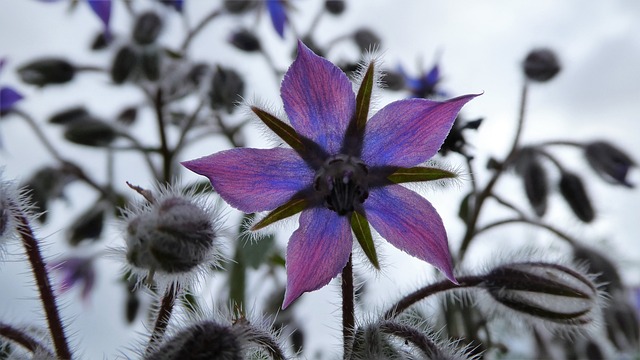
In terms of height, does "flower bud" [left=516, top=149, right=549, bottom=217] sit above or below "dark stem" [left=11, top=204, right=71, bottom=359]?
above

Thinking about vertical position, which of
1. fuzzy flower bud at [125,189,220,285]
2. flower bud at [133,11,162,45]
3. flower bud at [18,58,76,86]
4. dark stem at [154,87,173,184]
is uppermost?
flower bud at [18,58,76,86]

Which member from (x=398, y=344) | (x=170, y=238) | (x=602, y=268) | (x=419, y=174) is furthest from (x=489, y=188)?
(x=170, y=238)

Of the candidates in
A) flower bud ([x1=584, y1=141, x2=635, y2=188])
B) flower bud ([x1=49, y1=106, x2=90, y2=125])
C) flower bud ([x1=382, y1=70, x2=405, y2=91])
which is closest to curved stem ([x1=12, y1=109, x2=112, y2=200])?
flower bud ([x1=49, y1=106, x2=90, y2=125])

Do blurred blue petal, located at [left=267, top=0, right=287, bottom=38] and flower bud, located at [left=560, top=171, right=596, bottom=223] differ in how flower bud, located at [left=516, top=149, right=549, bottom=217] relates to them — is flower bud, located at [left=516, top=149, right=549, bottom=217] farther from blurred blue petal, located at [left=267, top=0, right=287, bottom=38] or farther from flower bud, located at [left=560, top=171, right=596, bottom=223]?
blurred blue petal, located at [left=267, top=0, right=287, bottom=38]

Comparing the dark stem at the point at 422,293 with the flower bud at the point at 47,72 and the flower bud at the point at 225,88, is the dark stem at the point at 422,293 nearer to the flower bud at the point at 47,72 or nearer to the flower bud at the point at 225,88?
the flower bud at the point at 225,88

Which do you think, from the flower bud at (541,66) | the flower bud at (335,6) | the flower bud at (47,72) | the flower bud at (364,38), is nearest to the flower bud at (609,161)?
the flower bud at (541,66)

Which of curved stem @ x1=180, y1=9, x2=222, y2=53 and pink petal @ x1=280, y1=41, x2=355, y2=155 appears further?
curved stem @ x1=180, y1=9, x2=222, y2=53
